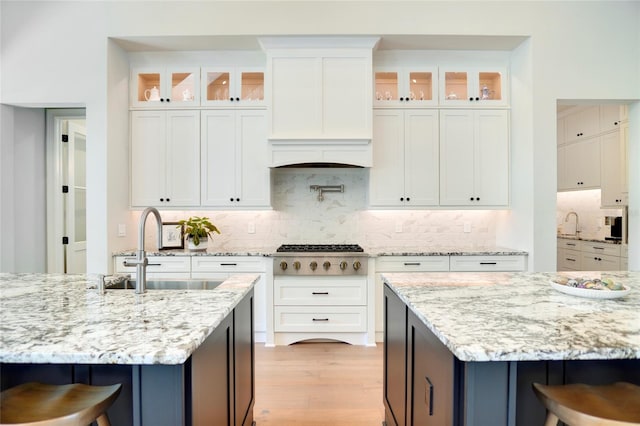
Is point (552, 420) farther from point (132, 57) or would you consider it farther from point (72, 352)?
point (132, 57)

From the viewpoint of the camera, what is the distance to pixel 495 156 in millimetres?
3592

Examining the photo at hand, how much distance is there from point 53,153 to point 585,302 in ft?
16.4

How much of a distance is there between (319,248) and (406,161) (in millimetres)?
1313

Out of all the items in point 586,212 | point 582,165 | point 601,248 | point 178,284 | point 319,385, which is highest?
point 582,165

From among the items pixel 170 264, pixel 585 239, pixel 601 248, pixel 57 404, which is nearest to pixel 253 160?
pixel 170 264

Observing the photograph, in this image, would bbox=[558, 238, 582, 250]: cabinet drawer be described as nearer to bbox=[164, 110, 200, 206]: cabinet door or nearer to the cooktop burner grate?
the cooktop burner grate

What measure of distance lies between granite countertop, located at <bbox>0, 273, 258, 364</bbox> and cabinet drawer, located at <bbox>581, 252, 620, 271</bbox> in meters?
4.92

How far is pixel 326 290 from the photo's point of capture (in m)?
3.28

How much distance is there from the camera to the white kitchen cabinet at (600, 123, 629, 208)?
4375 millimetres

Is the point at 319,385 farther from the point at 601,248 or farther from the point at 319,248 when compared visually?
the point at 601,248

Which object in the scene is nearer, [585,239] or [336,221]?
[336,221]

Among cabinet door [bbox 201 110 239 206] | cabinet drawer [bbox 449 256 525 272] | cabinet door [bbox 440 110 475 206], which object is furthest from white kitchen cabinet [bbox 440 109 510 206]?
cabinet door [bbox 201 110 239 206]

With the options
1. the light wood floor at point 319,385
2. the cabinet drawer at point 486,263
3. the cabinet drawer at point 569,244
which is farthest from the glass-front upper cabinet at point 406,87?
the cabinet drawer at point 569,244

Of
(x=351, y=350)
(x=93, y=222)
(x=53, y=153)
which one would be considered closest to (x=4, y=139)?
(x=53, y=153)
